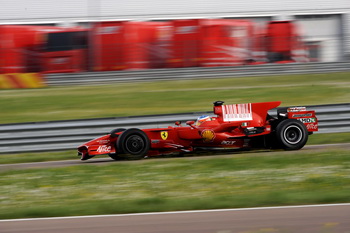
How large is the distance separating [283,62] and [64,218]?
1523cm

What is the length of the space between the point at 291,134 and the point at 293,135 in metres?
0.05

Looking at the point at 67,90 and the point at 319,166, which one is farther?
the point at 67,90

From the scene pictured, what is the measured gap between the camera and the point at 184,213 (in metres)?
5.96

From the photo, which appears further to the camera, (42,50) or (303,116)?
(42,50)

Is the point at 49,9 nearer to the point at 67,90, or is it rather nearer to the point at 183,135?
the point at 67,90

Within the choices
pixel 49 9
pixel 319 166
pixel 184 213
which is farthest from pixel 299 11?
pixel 184 213

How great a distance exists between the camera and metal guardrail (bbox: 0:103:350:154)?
1195 centimetres

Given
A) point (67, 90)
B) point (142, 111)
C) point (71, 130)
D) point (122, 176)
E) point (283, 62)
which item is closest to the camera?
point (122, 176)

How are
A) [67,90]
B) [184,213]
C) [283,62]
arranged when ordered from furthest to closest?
[283,62] → [67,90] → [184,213]

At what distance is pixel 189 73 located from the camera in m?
19.5

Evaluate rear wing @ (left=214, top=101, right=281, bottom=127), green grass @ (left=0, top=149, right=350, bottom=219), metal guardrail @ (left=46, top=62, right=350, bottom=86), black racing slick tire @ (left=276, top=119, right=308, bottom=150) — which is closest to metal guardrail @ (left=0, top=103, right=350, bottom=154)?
rear wing @ (left=214, top=101, right=281, bottom=127)

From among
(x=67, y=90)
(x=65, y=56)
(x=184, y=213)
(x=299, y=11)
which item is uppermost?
(x=299, y=11)

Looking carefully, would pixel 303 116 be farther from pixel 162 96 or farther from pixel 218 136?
pixel 162 96

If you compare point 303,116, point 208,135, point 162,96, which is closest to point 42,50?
point 162,96
